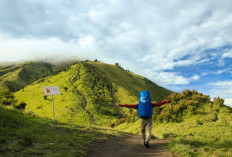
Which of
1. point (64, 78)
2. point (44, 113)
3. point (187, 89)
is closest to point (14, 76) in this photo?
point (64, 78)

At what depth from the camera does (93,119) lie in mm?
35219

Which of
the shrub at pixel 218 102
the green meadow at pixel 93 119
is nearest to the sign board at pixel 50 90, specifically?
the green meadow at pixel 93 119

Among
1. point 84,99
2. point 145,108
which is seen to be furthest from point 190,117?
point 84,99

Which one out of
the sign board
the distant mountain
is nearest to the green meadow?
the distant mountain

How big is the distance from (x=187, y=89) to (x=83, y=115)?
86.5 ft

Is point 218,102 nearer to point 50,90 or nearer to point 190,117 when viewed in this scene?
point 190,117

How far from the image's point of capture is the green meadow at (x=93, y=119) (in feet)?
21.6

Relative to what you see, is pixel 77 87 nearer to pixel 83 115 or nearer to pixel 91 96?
pixel 91 96

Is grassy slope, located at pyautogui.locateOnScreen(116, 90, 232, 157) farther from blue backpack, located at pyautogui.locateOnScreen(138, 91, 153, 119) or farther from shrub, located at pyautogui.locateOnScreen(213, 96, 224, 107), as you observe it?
blue backpack, located at pyautogui.locateOnScreen(138, 91, 153, 119)

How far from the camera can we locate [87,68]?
7344 centimetres

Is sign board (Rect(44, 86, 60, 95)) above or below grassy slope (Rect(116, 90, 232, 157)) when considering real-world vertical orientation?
above

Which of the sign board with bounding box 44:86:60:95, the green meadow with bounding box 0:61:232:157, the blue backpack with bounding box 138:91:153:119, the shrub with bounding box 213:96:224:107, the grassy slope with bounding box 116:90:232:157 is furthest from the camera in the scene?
the sign board with bounding box 44:86:60:95

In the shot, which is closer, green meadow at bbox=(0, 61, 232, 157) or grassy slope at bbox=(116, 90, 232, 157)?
green meadow at bbox=(0, 61, 232, 157)

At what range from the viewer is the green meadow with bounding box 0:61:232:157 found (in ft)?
21.6
